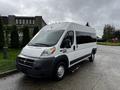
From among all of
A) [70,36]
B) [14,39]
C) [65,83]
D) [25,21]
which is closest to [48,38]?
[70,36]

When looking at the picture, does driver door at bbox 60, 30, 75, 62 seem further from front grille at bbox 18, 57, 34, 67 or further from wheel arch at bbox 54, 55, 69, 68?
front grille at bbox 18, 57, 34, 67

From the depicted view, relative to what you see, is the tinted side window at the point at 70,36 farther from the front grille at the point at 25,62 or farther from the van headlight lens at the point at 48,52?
the front grille at the point at 25,62

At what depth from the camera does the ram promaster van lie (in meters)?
4.28

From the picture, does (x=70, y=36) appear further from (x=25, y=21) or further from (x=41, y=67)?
(x=25, y=21)

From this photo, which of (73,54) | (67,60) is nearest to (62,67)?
(67,60)

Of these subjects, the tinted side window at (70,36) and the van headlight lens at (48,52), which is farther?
the tinted side window at (70,36)

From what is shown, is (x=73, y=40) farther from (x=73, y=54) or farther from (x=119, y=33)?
(x=119, y=33)

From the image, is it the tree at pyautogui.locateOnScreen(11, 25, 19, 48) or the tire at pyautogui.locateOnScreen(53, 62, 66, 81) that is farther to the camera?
the tree at pyautogui.locateOnScreen(11, 25, 19, 48)

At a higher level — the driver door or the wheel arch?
the driver door

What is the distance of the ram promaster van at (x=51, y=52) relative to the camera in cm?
428

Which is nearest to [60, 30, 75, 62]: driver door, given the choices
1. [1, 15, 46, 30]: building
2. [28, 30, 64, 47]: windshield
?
[28, 30, 64, 47]: windshield

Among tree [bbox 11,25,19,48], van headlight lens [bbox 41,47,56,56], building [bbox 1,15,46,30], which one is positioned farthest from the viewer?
building [bbox 1,15,46,30]

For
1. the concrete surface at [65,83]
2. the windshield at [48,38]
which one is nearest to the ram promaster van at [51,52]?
the windshield at [48,38]

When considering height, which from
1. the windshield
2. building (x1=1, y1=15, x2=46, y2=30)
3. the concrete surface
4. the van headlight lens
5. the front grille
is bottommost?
the concrete surface
